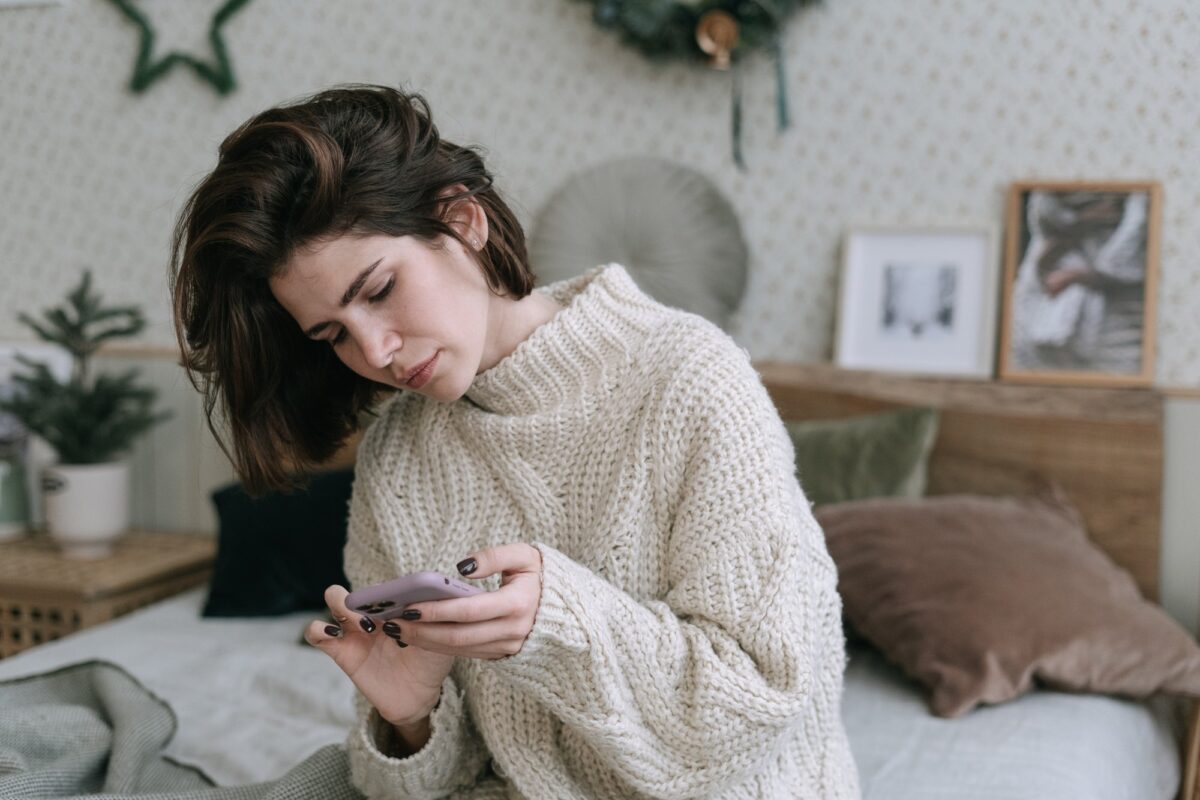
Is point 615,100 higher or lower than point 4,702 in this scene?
higher

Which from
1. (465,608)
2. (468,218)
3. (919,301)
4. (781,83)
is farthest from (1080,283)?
(465,608)

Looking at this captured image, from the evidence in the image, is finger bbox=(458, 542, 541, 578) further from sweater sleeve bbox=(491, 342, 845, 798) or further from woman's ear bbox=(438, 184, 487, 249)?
woman's ear bbox=(438, 184, 487, 249)

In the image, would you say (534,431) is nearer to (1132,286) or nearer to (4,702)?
(4,702)

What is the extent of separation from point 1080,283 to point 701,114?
80 cm

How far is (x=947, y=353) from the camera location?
6.99 feet

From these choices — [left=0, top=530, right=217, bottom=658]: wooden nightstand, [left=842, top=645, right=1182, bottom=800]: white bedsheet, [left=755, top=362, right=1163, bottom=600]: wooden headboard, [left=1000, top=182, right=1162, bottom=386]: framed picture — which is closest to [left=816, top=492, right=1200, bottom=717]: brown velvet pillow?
[left=842, top=645, right=1182, bottom=800]: white bedsheet

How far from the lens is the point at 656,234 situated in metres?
2.29

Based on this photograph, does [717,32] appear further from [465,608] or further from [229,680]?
[465,608]

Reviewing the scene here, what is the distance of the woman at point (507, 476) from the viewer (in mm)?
915

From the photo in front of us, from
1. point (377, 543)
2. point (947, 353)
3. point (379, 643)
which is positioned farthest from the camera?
point (947, 353)

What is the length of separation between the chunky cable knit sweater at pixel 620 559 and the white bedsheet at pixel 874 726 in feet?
1.23

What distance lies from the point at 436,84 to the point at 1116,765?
6.12 ft

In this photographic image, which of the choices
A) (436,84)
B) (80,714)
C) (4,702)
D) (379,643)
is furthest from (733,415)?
(436,84)

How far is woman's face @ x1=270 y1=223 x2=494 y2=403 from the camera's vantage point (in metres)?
0.98
